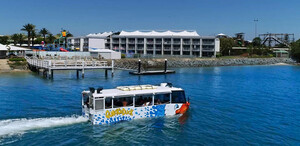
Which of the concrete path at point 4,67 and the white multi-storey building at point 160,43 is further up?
the white multi-storey building at point 160,43

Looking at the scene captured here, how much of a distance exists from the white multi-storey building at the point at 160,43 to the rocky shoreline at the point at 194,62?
1005 cm

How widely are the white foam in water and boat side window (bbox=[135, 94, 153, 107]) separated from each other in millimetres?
4394

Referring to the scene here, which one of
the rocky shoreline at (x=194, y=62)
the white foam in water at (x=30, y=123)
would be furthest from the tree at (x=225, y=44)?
the white foam in water at (x=30, y=123)

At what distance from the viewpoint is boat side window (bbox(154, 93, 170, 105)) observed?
2522 centimetres

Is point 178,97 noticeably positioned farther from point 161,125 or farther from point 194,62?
point 194,62

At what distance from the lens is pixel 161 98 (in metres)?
25.6

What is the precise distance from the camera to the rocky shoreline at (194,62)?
285 ft

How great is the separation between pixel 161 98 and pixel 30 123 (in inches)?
423

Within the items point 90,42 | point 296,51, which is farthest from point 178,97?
point 296,51

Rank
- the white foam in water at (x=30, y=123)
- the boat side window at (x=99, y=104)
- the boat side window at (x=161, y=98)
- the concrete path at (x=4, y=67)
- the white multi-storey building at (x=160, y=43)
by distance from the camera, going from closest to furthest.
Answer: the white foam in water at (x=30, y=123), the boat side window at (x=99, y=104), the boat side window at (x=161, y=98), the concrete path at (x=4, y=67), the white multi-storey building at (x=160, y=43)

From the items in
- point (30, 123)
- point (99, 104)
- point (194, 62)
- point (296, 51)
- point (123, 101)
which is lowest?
point (30, 123)

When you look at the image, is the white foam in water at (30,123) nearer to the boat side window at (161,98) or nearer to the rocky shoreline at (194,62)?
the boat side window at (161,98)

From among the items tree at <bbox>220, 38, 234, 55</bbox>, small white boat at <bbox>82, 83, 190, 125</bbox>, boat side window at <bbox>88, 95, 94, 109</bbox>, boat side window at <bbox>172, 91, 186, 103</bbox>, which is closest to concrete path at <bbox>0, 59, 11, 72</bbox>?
small white boat at <bbox>82, 83, 190, 125</bbox>

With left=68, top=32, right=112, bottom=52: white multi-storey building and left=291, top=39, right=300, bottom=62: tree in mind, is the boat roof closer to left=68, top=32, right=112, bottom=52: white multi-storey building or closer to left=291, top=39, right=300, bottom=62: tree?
left=68, top=32, right=112, bottom=52: white multi-storey building
